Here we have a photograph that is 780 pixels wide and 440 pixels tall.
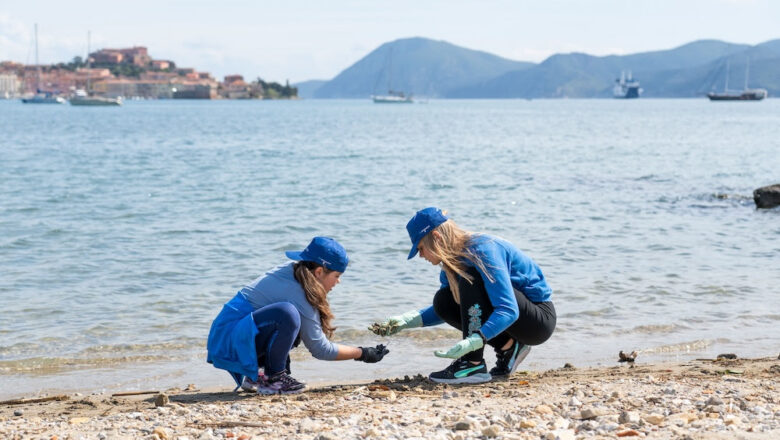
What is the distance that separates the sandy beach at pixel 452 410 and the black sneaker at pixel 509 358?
4.8 inches

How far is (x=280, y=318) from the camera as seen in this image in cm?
538

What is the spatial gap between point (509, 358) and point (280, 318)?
1.66 m

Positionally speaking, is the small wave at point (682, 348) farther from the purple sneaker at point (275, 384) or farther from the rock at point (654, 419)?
the purple sneaker at point (275, 384)

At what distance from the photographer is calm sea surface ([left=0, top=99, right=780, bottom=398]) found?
7793 millimetres

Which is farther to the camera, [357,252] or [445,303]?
[357,252]

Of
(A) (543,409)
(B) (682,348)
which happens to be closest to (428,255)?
(A) (543,409)

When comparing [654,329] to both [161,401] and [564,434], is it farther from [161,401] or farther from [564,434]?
[161,401]

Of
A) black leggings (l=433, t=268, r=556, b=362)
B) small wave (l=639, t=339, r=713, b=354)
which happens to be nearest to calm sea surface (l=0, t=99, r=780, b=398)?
small wave (l=639, t=339, r=713, b=354)

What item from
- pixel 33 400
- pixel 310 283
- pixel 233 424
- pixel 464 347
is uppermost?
pixel 310 283

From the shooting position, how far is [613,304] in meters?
9.52

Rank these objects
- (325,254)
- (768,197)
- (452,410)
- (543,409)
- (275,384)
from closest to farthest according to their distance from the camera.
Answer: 1. (543,409)
2. (452,410)
3. (325,254)
4. (275,384)
5. (768,197)

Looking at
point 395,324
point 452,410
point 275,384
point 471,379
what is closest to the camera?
point 452,410

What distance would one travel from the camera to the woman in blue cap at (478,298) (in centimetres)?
539

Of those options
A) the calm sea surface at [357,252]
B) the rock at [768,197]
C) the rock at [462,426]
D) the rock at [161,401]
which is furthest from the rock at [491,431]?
the rock at [768,197]
